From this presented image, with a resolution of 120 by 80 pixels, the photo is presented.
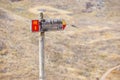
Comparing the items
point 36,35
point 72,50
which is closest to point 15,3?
point 36,35

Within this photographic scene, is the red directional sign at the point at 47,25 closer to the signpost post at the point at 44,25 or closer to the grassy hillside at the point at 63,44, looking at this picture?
the signpost post at the point at 44,25

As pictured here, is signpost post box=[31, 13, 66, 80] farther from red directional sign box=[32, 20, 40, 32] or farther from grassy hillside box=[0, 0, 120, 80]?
grassy hillside box=[0, 0, 120, 80]

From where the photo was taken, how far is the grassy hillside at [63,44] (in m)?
36.1

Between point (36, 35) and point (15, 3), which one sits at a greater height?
point (15, 3)

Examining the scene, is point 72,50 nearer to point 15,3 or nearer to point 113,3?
point 15,3

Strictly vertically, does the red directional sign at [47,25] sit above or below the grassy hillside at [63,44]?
above

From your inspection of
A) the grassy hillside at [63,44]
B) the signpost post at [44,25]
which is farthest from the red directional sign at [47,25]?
the grassy hillside at [63,44]

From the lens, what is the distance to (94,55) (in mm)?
45438

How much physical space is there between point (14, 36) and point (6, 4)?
24319 millimetres

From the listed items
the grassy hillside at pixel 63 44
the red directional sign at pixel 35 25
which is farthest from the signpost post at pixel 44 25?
the grassy hillside at pixel 63 44

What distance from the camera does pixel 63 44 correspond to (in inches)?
1884

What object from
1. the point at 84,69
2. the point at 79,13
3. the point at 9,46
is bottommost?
the point at 84,69

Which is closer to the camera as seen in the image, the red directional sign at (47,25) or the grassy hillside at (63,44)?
the red directional sign at (47,25)

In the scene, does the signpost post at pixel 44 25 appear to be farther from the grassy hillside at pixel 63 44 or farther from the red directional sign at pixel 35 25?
the grassy hillside at pixel 63 44
